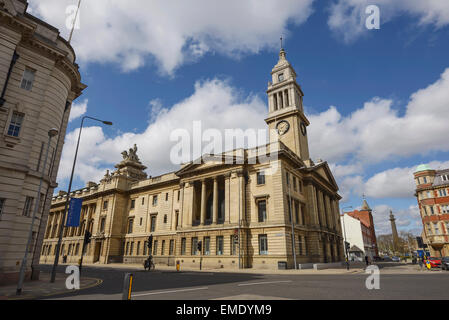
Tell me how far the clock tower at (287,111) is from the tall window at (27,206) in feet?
128

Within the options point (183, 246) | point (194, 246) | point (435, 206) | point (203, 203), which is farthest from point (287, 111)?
point (435, 206)

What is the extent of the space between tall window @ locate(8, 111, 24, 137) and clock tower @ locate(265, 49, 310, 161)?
39.3m

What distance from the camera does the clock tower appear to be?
4824cm

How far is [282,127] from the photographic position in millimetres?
50219

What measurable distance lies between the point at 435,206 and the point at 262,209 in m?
41.6

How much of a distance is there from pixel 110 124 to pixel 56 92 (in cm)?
459

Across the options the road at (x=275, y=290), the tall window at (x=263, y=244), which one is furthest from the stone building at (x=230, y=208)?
the road at (x=275, y=290)

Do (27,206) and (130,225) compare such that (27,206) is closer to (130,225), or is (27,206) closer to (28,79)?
(28,79)

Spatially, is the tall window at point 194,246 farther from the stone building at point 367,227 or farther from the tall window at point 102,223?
the stone building at point 367,227

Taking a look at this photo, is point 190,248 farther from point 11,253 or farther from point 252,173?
point 11,253

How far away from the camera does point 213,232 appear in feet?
121

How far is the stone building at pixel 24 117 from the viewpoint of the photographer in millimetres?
15617

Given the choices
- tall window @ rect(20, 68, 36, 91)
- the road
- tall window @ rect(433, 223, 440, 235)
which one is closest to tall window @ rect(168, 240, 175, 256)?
the road
